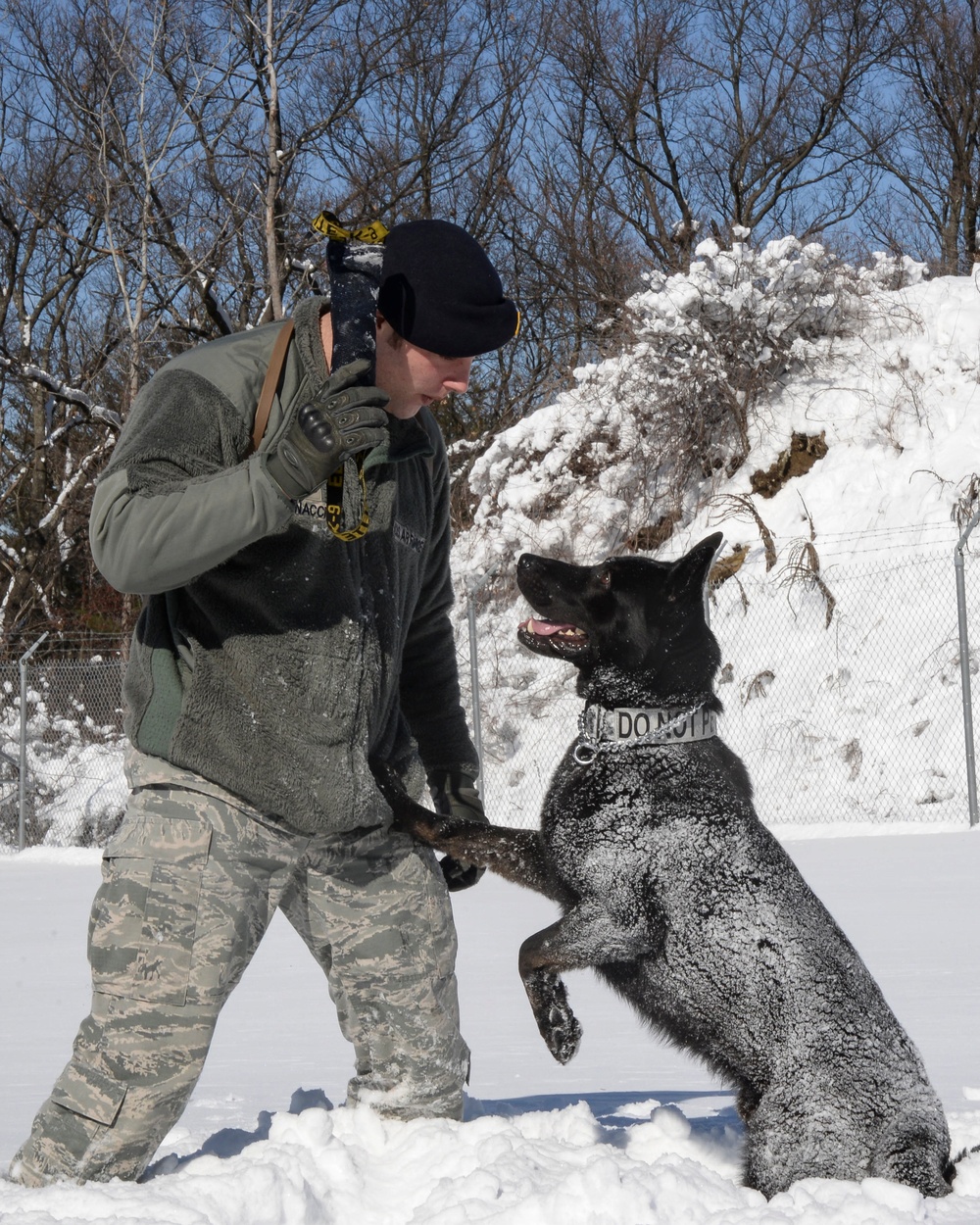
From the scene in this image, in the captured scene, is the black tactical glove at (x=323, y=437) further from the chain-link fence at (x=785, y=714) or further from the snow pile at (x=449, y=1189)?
the chain-link fence at (x=785, y=714)

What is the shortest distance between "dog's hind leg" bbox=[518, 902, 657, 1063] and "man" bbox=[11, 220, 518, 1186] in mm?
230

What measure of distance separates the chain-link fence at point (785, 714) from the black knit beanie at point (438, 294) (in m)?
7.28

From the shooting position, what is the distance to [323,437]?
1.97m

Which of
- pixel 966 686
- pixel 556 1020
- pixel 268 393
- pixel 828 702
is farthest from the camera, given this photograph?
pixel 828 702

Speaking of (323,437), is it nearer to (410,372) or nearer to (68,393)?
(410,372)

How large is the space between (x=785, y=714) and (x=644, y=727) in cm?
725

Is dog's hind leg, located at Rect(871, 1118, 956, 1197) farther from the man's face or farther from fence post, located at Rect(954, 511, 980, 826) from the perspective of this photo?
fence post, located at Rect(954, 511, 980, 826)

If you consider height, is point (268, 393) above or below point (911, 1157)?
above

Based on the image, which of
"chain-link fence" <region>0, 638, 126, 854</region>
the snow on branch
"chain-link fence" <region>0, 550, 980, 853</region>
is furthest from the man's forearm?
the snow on branch

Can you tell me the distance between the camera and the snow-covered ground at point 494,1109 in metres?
2.08

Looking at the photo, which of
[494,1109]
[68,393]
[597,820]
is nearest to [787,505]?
[68,393]

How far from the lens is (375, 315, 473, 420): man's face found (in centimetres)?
234

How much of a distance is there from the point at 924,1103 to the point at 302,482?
156 cm

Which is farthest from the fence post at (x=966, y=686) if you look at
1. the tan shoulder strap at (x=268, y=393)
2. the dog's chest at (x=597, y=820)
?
the tan shoulder strap at (x=268, y=393)
